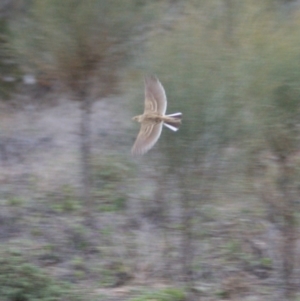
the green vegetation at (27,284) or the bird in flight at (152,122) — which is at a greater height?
the bird in flight at (152,122)

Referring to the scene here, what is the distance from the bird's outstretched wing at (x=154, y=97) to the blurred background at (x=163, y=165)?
0.85m

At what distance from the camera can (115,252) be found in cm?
898

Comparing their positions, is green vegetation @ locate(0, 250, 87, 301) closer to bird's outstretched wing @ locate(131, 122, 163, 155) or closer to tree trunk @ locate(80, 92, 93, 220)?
tree trunk @ locate(80, 92, 93, 220)

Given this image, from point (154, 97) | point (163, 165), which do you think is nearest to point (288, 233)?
point (163, 165)

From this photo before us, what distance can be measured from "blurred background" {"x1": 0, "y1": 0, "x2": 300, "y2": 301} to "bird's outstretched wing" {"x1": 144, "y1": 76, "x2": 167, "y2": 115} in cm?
85

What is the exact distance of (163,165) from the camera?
7016 millimetres

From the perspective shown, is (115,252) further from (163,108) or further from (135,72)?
(163,108)

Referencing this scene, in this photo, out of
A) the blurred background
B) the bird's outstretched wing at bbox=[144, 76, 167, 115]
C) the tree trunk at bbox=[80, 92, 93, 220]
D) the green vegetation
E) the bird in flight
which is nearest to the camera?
the bird in flight

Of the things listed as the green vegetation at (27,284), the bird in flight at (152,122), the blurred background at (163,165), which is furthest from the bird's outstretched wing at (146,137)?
Result: the green vegetation at (27,284)

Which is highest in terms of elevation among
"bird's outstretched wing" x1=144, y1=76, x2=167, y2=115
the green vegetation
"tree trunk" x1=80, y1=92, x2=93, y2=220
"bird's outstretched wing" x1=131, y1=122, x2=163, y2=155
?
"tree trunk" x1=80, y1=92, x2=93, y2=220

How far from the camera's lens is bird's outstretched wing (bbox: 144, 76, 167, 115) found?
17.9 ft

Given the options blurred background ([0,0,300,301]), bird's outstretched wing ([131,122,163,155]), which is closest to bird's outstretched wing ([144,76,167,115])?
bird's outstretched wing ([131,122,163,155])

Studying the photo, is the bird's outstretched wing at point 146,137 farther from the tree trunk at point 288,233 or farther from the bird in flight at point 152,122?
the tree trunk at point 288,233

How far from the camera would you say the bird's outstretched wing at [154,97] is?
5453mm
